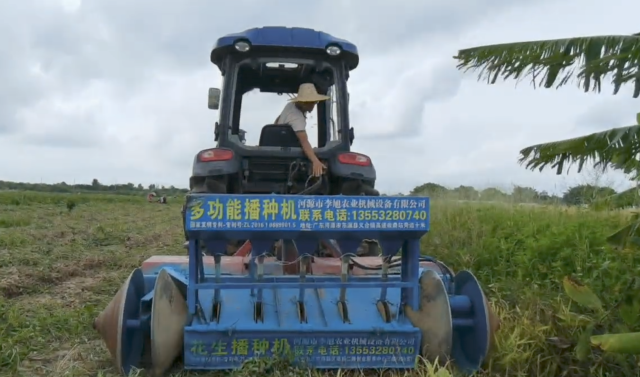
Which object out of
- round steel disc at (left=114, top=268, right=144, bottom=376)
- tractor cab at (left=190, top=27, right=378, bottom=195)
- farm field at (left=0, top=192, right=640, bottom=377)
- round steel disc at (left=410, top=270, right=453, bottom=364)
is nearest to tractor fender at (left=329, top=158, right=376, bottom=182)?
tractor cab at (left=190, top=27, right=378, bottom=195)

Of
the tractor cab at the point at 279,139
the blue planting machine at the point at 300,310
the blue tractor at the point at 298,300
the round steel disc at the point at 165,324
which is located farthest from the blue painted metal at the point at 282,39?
the round steel disc at the point at 165,324

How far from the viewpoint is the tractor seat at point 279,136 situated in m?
4.61

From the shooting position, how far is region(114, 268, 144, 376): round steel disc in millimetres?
2873

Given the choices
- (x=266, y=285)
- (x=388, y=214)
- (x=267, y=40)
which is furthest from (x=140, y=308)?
(x=267, y=40)

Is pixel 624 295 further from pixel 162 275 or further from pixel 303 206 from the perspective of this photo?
pixel 162 275

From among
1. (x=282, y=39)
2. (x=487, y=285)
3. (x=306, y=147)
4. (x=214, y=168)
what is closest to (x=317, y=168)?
(x=306, y=147)

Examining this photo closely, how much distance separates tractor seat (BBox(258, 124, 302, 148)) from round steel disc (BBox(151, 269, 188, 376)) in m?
1.78

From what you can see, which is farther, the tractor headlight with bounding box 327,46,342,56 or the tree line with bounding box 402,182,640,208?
the tree line with bounding box 402,182,640,208

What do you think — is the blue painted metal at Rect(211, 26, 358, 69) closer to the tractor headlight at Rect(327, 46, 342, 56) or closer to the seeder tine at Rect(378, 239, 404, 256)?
the tractor headlight at Rect(327, 46, 342, 56)

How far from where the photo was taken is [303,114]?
4.53 m

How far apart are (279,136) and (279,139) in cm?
2

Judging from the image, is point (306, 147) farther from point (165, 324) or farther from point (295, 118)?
point (165, 324)

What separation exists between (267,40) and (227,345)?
2.41 meters

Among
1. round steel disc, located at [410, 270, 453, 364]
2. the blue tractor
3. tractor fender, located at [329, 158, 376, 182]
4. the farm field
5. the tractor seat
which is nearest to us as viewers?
the blue tractor
